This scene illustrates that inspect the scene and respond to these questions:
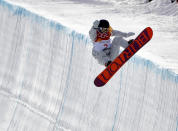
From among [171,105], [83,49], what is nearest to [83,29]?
[83,49]

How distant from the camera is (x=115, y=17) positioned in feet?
46.7

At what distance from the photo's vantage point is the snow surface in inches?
384

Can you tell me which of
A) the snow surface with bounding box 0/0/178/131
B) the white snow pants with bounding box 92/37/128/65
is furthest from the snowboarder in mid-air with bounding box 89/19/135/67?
the snow surface with bounding box 0/0/178/131

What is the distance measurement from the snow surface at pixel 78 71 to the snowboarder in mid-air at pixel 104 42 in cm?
91

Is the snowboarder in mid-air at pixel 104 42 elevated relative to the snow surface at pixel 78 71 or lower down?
elevated

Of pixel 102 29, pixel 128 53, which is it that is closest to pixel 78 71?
pixel 102 29

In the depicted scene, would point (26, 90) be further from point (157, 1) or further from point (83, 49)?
point (157, 1)

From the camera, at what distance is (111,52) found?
29.9 ft

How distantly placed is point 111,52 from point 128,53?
0.44m

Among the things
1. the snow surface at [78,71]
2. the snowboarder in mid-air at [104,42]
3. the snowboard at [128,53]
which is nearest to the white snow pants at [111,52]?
the snowboarder in mid-air at [104,42]

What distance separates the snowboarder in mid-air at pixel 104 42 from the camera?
29.1ft

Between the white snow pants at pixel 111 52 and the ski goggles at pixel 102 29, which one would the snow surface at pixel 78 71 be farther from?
the ski goggles at pixel 102 29

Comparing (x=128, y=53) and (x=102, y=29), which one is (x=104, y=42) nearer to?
(x=102, y=29)

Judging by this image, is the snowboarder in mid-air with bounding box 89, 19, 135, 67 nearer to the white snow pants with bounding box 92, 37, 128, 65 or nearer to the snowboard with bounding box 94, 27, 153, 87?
the white snow pants with bounding box 92, 37, 128, 65
